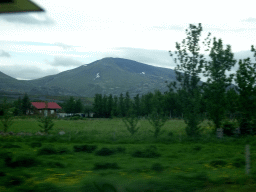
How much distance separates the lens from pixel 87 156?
15.5 metres

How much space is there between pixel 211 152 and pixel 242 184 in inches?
406

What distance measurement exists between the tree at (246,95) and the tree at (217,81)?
182cm

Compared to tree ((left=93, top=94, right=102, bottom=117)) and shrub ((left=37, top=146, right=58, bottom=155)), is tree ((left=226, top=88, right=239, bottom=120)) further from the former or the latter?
tree ((left=93, top=94, right=102, bottom=117))

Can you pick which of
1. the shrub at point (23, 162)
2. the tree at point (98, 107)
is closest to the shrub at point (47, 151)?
the shrub at point (23, 162)

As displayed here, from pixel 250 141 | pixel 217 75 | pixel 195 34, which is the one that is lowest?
pixel 250 141

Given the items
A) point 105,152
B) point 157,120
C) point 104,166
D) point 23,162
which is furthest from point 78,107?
point 104,166

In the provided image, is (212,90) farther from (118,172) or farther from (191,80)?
(118,172)

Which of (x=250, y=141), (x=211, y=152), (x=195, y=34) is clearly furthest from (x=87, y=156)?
(x=195, y=34)

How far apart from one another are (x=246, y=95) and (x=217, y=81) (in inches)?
158

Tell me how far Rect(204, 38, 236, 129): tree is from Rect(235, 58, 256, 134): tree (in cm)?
182

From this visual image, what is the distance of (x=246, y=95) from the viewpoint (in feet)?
101

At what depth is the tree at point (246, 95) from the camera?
99.0ft

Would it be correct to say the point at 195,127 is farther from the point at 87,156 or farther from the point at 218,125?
the point at 87,156

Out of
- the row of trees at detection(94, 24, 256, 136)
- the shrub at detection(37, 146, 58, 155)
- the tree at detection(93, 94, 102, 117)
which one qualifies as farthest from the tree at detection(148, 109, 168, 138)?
the tree at detection(93, 94, 102, 117)
